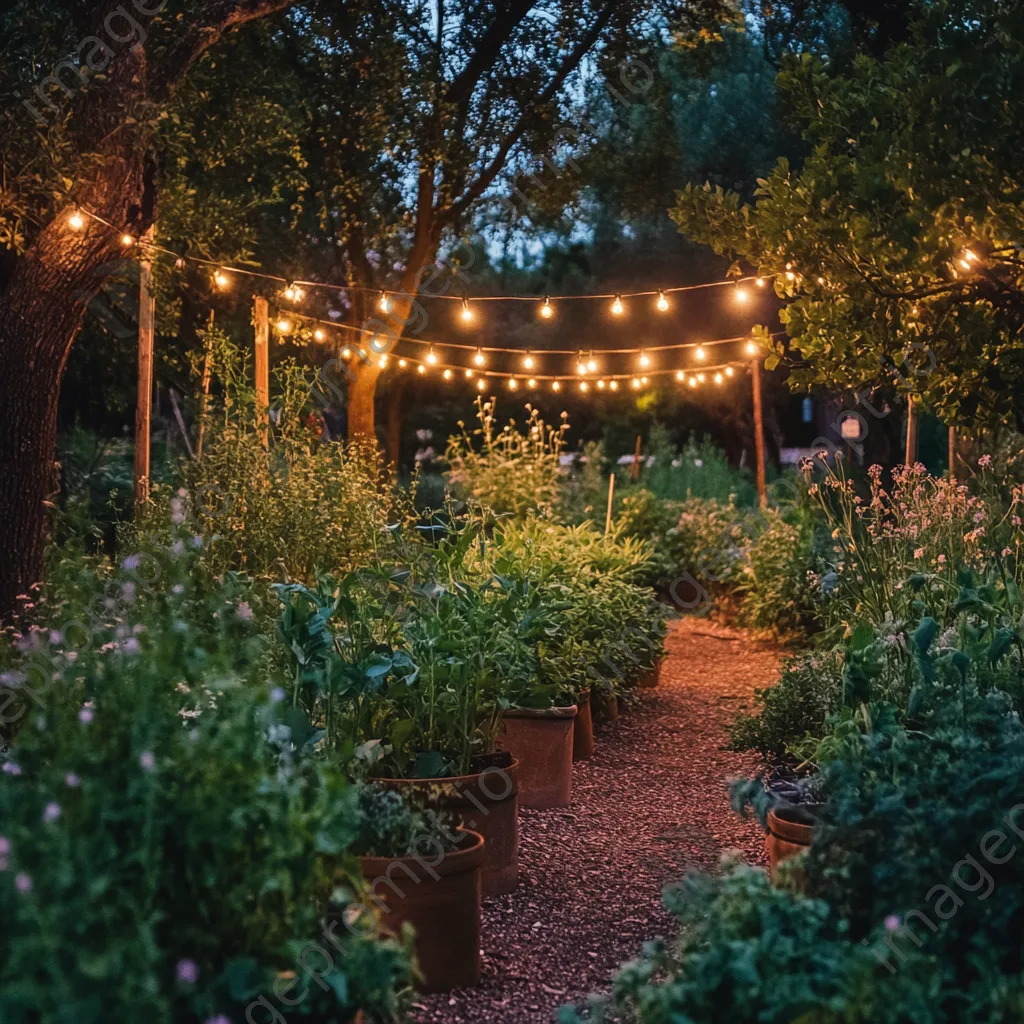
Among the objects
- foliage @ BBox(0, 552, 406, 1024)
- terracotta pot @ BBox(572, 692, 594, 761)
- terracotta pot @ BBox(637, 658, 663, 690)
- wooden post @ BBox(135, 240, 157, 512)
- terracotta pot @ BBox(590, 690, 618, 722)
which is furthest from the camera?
terracotta pot @ BBox(637, 658, 663, 690)

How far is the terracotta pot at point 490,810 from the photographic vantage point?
342 cm

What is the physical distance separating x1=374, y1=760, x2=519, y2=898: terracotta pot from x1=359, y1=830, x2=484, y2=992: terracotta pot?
0.46 metres

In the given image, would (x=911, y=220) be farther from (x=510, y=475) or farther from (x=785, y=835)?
(x=510, y=475)

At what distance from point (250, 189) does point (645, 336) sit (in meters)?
12.2

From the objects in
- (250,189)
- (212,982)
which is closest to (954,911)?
(212,982)

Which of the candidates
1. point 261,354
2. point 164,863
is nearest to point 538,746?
point 164,863

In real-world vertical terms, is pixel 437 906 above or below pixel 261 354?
below

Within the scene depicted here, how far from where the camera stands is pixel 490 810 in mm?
3609

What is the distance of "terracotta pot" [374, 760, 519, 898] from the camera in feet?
11.2

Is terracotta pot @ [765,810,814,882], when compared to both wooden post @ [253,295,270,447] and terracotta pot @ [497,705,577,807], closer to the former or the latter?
terracotta pot @ [497,705,577,807]

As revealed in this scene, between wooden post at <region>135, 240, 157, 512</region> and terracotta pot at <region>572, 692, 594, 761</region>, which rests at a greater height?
wooden post at <region>135, 240, 157, 512</region>

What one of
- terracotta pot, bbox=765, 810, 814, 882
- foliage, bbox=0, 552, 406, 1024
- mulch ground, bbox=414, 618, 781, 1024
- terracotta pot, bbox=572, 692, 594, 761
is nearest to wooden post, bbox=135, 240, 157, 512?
terracotta pot, bbox=572, 692, 594, 761

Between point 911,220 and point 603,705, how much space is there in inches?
145

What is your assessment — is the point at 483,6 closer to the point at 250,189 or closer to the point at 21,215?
the point at 250,189
